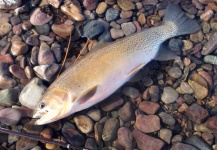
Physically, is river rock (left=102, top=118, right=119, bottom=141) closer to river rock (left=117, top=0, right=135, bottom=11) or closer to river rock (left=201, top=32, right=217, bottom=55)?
river rock (left=201, top=32, right=217, bottom=55)

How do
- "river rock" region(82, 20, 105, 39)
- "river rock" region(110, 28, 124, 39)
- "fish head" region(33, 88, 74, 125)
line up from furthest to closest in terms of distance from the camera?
"river rock" region(110, 28, 124, 39) < "river rock" region(82, 20, 105, 39) < "fish head" region(33, 88, 74, 125)

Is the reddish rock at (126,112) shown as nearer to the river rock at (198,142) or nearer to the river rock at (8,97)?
the river rock at (198,142)

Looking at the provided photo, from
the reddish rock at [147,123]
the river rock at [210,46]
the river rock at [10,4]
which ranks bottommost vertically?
the reddish rock at [147,123]

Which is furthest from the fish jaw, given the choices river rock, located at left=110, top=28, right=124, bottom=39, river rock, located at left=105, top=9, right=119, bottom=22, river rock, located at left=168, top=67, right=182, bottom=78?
river rock, located at left=105, top=9, right=119, bottom=22

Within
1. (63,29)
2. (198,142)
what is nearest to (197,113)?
(198,142)

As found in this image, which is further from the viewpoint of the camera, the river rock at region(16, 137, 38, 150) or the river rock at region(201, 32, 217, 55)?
the river rock at region(201, 32, 217, 55)

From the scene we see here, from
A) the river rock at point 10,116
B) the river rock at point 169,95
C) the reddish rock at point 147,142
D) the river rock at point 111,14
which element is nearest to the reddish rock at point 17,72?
the river rock at point 10,116

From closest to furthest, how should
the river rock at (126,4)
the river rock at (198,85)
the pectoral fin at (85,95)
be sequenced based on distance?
the pectoral fin at (85,95) → the river rock at (198,85) → the river rock at (126,4)

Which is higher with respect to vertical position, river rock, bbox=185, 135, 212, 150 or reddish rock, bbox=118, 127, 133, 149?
reddish rock, bbox=118, 127, 133, 149
